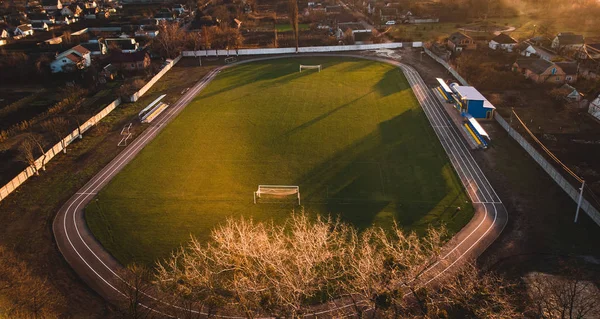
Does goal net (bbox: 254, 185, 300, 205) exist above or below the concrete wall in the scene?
below

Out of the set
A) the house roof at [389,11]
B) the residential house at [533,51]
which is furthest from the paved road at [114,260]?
the house roof at [389,11]

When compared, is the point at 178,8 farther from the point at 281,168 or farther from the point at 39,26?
the point at 281,168

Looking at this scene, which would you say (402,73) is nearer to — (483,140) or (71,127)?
(483,140)

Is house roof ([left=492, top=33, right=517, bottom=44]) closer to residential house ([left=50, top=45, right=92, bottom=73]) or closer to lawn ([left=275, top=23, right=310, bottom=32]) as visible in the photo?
lawn ([left=275, top=23, right=310, bottom=32])

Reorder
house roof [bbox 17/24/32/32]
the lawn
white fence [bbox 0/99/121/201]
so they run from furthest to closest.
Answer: the lawn, house roof [bbox 17/24/32/32], white fence [bbox 0/99/121/201]

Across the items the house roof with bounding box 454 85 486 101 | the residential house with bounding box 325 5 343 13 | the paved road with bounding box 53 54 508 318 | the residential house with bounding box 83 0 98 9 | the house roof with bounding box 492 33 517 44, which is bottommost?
the paved road with bounding box 53 54 508 318

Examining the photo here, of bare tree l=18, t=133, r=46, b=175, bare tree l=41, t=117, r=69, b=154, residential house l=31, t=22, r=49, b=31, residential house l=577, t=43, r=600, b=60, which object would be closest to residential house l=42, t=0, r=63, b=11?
residential house l=31, t=22, r=49, b=31
